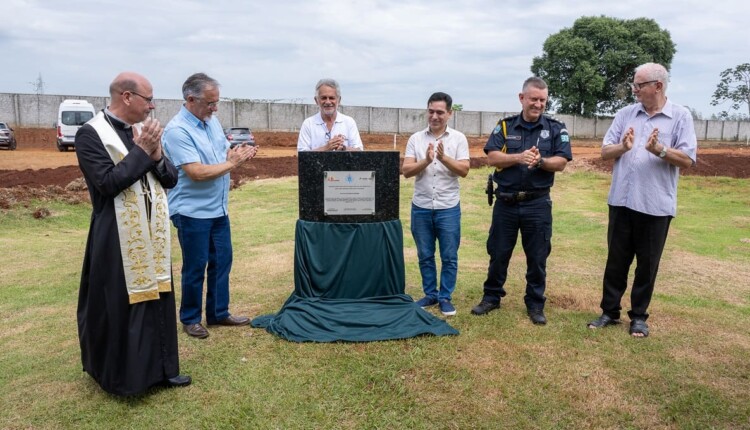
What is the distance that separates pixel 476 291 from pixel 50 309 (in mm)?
4066

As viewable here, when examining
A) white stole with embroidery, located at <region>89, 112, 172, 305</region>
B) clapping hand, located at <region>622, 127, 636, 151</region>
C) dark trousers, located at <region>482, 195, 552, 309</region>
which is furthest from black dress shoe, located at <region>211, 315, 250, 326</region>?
clapping hand, located at <region>622, 127, 636, 151</region>

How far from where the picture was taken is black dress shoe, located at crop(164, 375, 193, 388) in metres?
3.44

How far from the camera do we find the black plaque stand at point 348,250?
4.64 metres

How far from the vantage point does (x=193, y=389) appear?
136 inches

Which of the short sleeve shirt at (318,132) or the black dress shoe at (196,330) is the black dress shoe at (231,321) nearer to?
the black dress shoe at (196,330)

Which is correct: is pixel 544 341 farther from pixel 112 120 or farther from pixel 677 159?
pixel 112 120

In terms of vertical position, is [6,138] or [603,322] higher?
[6,138]

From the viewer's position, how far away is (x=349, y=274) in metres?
4.74

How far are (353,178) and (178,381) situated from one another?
2.10m

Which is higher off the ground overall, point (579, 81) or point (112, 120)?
point (579, 81)

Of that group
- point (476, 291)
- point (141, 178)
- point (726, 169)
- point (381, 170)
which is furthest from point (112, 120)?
point (726, 169)

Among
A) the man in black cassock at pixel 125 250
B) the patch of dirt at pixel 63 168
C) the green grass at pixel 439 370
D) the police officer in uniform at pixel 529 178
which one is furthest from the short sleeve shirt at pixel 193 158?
the patch of dirt at pixel 63 168

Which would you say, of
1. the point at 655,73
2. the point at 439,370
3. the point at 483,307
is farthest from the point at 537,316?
the point at 655,73

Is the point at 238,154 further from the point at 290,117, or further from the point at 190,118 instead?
the point at 290,117
